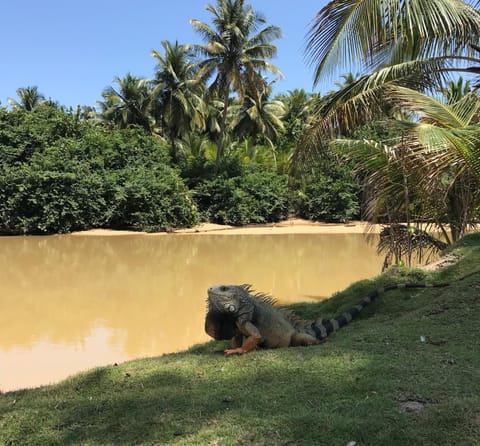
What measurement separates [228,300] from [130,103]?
1300 inches

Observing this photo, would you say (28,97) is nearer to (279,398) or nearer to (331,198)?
(331,198)

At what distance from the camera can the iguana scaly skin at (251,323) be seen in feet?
15.0

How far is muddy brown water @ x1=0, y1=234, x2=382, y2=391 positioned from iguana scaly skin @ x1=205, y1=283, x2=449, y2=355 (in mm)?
3107

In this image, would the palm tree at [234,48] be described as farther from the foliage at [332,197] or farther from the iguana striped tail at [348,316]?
the iguana striped tail at [348,316]

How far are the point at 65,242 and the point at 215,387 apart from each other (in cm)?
1810

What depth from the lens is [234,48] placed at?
2775cm

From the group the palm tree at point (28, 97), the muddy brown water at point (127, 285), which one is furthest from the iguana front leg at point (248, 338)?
the palm tree at point (28, 97)

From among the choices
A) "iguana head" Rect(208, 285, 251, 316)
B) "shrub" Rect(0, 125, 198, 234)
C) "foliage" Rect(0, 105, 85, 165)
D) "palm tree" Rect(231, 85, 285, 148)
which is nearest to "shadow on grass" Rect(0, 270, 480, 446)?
"iguana head" Rect(208, 285, 251, 316)

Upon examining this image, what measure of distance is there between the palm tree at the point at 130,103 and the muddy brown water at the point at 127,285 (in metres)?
15.4

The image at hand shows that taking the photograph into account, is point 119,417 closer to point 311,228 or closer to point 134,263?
point 134,263

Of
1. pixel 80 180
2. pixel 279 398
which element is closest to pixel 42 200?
pixel 80 180

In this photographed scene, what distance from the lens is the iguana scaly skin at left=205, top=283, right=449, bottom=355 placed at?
4566 mm

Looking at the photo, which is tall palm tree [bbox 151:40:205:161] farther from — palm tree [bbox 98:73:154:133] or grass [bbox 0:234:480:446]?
grass [bbox 0:234:480:446]

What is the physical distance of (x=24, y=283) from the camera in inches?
502
